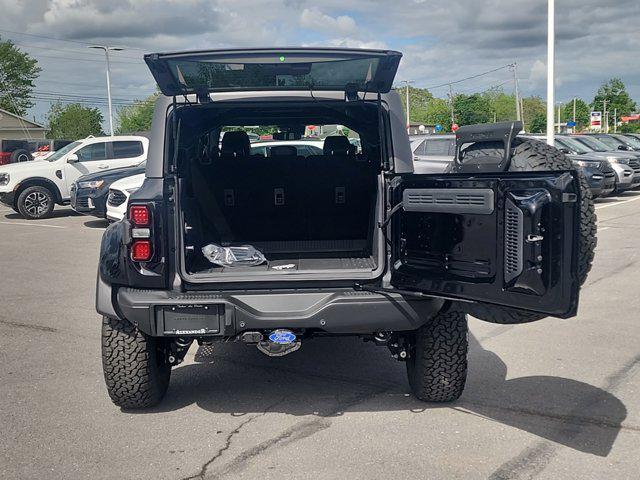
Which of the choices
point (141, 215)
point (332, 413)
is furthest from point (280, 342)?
point (141, 215)

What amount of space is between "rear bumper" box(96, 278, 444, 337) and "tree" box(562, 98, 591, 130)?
302ft

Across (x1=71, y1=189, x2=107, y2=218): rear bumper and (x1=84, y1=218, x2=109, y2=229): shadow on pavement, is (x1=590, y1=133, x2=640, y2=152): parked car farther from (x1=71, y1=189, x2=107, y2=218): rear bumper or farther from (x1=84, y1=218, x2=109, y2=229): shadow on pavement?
(x1=71, y1=189, x2=107, y2=218): rear bumper

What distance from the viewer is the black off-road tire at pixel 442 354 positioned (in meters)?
4.47

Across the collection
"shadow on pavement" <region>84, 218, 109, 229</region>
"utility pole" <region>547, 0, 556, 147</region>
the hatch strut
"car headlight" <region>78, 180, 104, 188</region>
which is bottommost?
"shadow on pavement" <region>84, 218, 109, 229</region>

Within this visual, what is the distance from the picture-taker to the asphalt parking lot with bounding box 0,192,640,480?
12.7ft

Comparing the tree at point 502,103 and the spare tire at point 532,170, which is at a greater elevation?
the tree at point 502,103

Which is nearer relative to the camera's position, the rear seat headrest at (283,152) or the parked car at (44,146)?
the rear seat headrest at (283,152)

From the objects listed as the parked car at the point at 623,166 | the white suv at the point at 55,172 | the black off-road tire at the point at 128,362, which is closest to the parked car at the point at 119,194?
the white suv at the point at 55,172

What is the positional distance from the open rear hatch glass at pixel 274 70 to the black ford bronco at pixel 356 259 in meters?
0.01

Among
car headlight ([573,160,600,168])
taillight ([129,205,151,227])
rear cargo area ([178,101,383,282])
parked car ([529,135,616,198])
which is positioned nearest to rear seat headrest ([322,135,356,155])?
rear cargo area ([178,101,383,282])

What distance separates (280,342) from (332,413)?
66 centimetres

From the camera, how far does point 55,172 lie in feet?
54.9

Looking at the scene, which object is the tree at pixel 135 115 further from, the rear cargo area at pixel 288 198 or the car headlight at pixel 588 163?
the rear cargo area at pixel 288 198

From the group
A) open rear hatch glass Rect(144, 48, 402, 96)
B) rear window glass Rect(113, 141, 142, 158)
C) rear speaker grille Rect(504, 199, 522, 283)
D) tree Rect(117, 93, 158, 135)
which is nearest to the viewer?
rear speaker grille Rect(504, 199, 522, 283)
